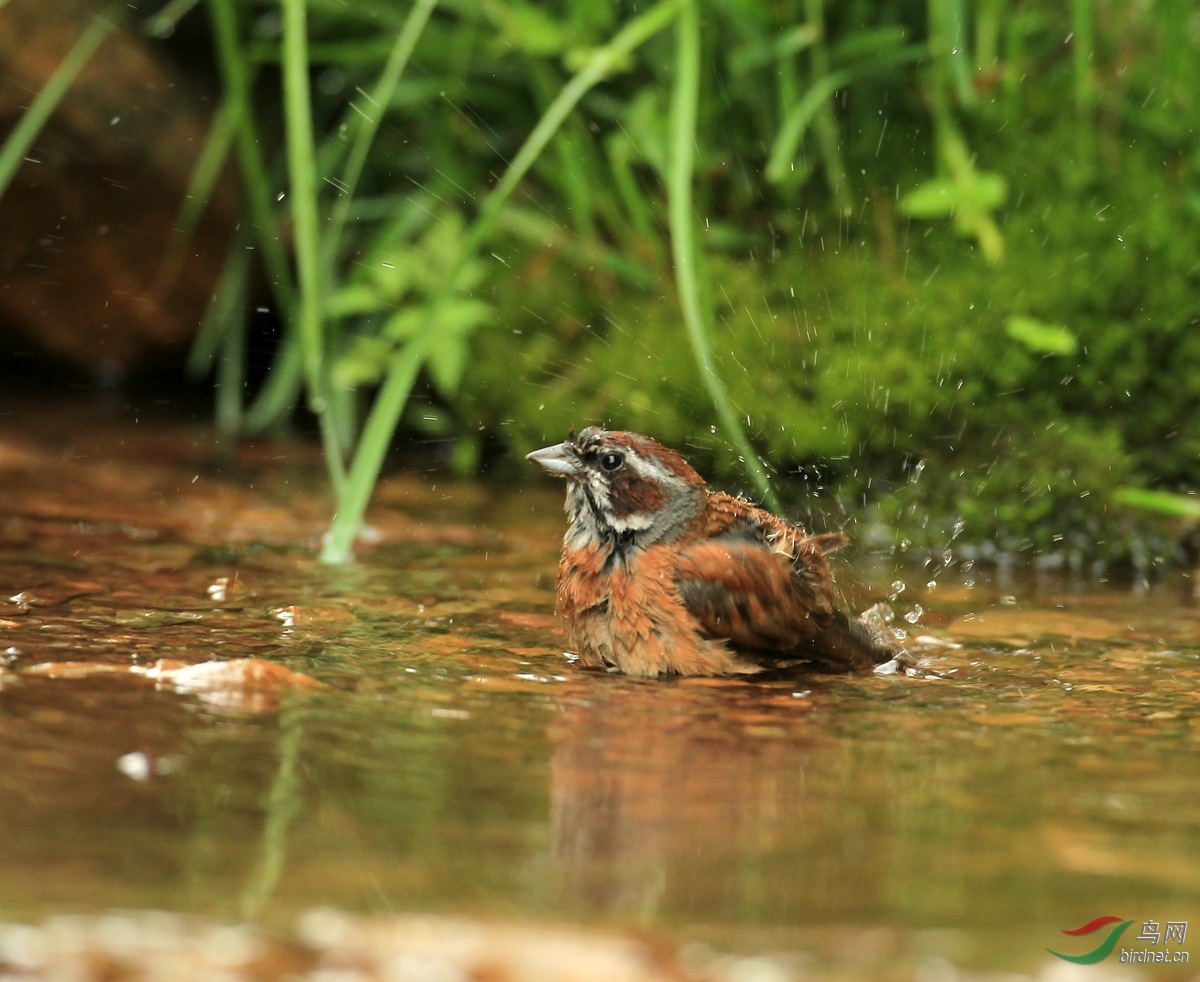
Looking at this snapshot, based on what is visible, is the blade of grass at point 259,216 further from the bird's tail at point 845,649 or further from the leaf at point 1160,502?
the leaf at point 1160,502

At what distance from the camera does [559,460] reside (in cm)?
414

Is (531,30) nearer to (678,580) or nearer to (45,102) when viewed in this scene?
(45,102)

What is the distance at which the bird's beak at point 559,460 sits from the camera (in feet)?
13.5

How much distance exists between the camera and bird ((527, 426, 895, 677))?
3756mm

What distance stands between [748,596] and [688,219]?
4.36 ft

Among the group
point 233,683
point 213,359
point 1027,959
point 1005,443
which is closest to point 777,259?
point 1005,443

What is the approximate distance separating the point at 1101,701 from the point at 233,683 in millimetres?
1870

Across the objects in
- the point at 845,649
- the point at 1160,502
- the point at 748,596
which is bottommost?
the point at 845,649

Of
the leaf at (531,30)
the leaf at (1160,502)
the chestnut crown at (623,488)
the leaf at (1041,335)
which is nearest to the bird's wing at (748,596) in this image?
the chestnut crown at (623,488)

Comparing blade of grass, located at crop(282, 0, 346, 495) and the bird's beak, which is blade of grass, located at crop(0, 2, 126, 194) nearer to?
blade of grass, located at crop(282, 0, 346, 495)

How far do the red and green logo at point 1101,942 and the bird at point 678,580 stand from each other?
6.04 feet

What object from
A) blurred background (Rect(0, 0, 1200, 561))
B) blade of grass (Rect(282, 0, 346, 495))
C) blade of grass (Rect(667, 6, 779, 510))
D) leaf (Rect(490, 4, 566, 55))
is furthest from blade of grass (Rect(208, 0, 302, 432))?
blade of grass (Rect(667, 6, 779, 510))

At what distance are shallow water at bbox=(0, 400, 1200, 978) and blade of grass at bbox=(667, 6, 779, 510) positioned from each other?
2.32ft

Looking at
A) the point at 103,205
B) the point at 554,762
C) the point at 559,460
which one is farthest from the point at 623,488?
the point at 103,205
